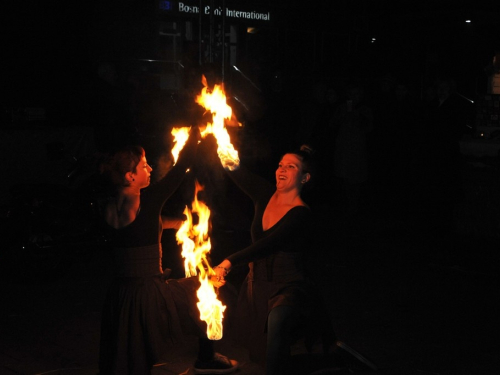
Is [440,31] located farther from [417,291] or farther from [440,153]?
[417,291]

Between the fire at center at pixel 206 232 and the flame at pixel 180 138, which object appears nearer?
the fire at center at pixel 206 232

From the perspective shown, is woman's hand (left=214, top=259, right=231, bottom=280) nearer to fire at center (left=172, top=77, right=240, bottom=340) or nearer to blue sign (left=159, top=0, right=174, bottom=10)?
fire at center (left=172, top=77, right=240, bottom=340)

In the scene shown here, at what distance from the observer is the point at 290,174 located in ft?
17.3

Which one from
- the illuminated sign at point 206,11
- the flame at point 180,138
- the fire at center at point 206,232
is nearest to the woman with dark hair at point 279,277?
the fire at center at point 206,232

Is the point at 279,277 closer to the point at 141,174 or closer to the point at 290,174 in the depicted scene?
the point at 290,174

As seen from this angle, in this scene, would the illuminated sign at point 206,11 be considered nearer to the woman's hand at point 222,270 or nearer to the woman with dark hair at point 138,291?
the woman with dark hair at point 138,291

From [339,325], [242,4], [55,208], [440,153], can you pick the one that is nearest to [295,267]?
[339,325]

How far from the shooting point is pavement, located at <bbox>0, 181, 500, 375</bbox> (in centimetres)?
558

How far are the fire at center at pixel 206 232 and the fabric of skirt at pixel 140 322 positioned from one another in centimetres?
11

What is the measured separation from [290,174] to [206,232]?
70cm

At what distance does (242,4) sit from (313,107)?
3.76m

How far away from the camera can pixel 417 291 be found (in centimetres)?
758

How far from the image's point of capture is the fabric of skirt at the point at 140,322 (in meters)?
4.86

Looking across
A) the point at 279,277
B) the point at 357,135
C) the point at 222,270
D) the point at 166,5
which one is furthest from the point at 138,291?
the point at 166,5
